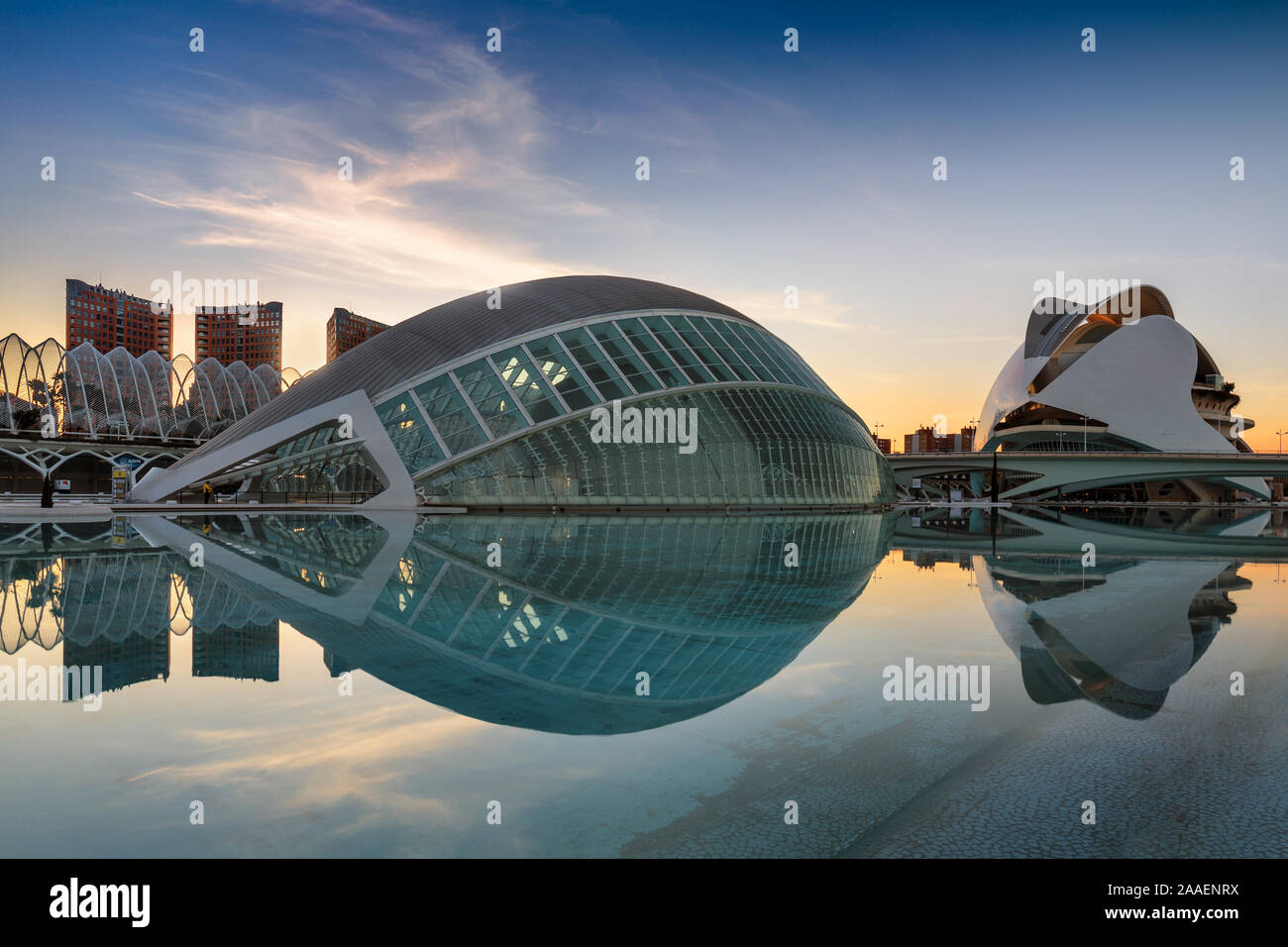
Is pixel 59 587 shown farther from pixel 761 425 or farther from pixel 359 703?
pixel 761 425

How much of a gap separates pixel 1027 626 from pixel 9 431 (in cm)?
8942

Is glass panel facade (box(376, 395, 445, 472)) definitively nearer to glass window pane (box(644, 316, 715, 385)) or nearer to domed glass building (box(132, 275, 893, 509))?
domed glass building (box(132, 275, 893, 509))

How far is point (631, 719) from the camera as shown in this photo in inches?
231

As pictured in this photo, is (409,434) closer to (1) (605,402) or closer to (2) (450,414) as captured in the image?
(2) (450,414)

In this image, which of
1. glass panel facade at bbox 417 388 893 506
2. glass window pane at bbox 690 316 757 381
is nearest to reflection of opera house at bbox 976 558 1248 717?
glass panel facade at bbox 417 388 893 506

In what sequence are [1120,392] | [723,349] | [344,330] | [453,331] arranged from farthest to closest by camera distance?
1. [344,330]
2. [1120,392]
3. [723,349]
4. [453,331]

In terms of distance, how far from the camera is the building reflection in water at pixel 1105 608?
7.07m

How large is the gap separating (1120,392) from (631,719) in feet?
339

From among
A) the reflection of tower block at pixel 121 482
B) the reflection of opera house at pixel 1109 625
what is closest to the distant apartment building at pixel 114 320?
the reflection of tower block at pixel 121 482

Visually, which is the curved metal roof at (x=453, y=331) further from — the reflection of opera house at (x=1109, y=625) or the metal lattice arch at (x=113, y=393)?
the metal lattice arch at (x=113, y=393)

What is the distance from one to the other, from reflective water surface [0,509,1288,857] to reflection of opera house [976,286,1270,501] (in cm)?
8801

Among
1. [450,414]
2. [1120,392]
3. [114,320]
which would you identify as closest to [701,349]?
[450,414]

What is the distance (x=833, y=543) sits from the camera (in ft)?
73.1

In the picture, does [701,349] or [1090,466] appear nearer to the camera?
[701,349]
